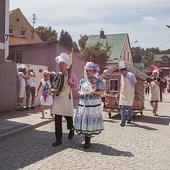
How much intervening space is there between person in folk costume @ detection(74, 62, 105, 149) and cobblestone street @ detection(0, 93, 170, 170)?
1.33ft

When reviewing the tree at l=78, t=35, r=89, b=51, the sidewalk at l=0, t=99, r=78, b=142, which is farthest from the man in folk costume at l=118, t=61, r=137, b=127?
the tree at l=78, t=35, r=89, b=51

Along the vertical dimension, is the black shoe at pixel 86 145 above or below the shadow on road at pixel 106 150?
above

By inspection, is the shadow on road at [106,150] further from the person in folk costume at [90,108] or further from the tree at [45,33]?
the tree at [45,33]

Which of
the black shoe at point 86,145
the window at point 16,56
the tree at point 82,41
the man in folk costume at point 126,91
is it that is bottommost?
the black shoe at point 86,145

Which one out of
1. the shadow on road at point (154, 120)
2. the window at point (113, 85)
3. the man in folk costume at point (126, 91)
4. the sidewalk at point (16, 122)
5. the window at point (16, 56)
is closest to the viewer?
the sidewalk at point (16, 122)

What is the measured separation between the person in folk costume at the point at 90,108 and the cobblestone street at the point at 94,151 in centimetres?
41

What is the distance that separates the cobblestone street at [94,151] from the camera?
5.23 metres

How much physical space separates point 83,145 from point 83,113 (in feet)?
2.56

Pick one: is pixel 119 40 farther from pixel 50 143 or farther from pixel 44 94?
pixel 50 143

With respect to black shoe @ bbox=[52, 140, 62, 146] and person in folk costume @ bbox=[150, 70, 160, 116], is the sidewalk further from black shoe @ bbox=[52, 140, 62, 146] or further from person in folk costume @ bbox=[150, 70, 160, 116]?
person in folk costume @ bbox=[150, 70, 160, 116]

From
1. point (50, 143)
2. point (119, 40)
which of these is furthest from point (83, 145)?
point (119, 40)

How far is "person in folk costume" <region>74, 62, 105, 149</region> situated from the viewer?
248 inches

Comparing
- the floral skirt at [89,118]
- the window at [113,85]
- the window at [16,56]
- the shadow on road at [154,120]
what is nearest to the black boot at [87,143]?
the floral skirt at [89,118]

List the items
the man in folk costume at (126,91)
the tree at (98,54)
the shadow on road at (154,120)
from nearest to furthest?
1. the man in folk costume at (126,91)
2. the shadow on road at (154,120)
3. the tree at (98,54)
